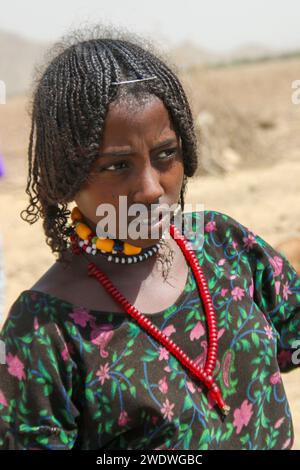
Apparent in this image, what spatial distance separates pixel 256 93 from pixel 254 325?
19.8m

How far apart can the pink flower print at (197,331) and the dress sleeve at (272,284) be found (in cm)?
20

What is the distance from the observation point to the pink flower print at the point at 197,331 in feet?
5.14

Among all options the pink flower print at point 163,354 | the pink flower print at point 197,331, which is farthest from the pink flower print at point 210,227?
the pink flower print at point 163,354

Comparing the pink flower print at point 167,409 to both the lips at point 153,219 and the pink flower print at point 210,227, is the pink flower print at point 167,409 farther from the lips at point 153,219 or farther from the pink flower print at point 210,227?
the pink flower print at point 210,227

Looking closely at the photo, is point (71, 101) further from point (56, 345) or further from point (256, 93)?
point (256, 93)

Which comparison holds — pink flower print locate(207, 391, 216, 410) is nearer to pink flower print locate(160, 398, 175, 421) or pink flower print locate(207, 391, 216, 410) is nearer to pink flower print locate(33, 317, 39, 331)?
pink flower print locate(160, 398, 175, 421)

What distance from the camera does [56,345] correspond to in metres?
1.43

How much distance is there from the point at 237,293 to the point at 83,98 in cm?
60

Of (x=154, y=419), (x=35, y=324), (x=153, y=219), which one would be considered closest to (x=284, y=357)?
(x=154, y=419)

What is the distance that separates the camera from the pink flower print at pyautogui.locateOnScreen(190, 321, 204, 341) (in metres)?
1.57

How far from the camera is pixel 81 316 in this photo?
1476 mm

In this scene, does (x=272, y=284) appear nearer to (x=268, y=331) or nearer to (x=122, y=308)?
(x=268, y=331)

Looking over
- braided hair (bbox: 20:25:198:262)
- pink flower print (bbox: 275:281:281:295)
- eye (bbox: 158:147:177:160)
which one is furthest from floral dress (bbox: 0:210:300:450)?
eye (bbox: 158:147:177:160)

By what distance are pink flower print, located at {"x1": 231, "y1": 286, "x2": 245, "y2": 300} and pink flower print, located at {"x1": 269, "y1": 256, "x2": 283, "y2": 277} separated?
0.13 m
